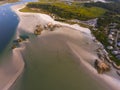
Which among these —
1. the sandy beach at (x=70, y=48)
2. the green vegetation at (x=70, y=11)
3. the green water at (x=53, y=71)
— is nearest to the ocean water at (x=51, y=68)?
the green water at (x=53, y=71)

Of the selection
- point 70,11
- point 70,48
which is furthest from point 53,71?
point 70,11

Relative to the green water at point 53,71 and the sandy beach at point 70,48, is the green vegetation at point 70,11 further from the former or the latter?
the green water at point 53,71

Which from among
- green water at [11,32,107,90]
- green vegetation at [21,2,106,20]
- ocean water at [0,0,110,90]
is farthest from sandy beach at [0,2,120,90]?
green vegetation at [21,2,106,20]

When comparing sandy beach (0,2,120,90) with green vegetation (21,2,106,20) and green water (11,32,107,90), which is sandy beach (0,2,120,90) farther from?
green vegetation (21,2,106,20)

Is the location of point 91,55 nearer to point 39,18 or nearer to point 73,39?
point 73,39

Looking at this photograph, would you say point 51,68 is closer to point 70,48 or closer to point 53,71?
point 53,71
